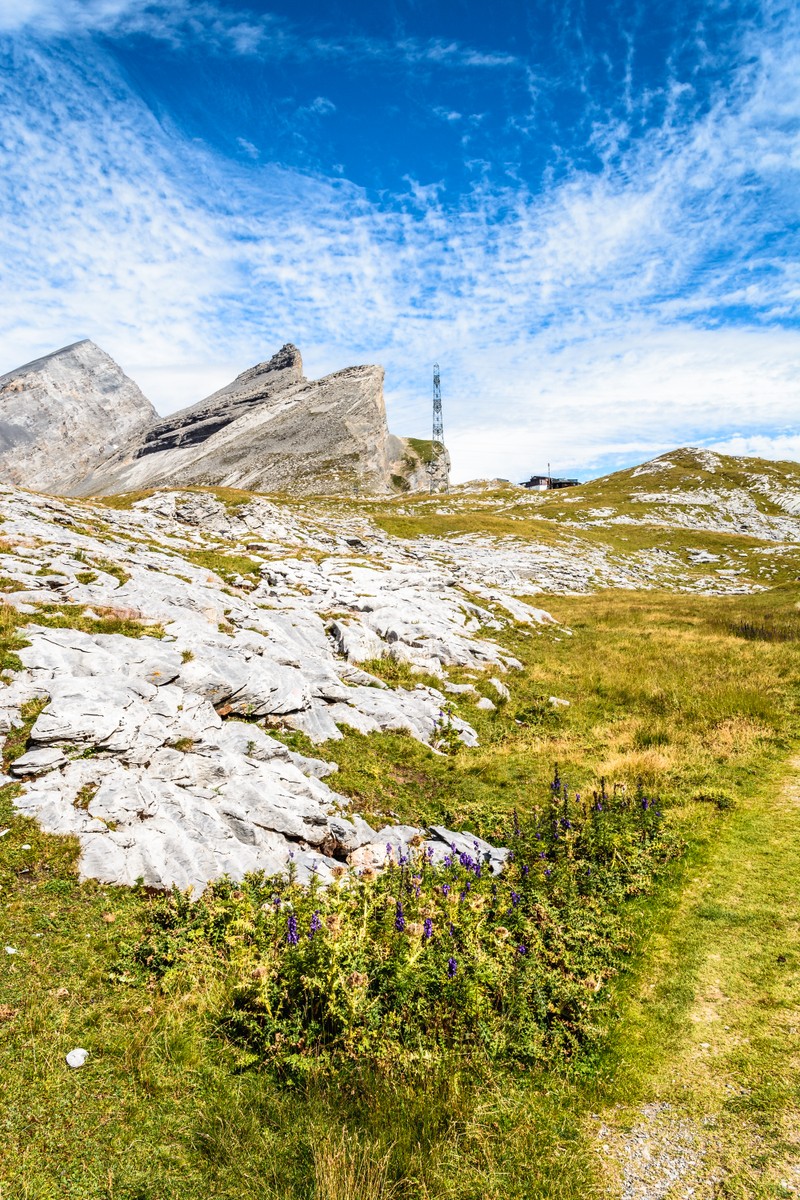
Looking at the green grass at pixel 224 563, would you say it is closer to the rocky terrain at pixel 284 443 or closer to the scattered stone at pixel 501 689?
the scattered stone at pixel 501 689

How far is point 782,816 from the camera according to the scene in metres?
10.5

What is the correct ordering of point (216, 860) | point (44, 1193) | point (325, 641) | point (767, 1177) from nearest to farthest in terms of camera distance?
1. point (44, 1193)
2. point (767, 1177)
3. point (216, 860)
4. point (325, 641)

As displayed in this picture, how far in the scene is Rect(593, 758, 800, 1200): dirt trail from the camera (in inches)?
173

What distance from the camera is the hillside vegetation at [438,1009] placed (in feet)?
14.3

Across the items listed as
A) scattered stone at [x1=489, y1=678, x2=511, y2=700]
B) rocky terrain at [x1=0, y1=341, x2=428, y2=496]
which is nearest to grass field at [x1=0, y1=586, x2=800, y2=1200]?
scattered stone at [x1=489, y1=678, x2=511, y2=700]

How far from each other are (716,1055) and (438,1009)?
2.98 metres

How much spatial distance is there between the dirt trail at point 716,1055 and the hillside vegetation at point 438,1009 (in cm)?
3

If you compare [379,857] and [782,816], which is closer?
[379,857]

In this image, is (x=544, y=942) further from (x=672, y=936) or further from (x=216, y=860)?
(x=216, y=860)

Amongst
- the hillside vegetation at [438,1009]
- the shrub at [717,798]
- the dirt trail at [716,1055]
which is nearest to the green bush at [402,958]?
the hillside vegetation at [438,1009]

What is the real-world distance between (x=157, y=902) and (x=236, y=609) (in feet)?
47.3

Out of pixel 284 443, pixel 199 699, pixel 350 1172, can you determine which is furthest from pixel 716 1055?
pixel 284 443

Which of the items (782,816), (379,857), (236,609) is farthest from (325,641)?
(782,816)

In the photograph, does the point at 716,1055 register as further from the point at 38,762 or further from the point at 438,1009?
the point at 38,762
